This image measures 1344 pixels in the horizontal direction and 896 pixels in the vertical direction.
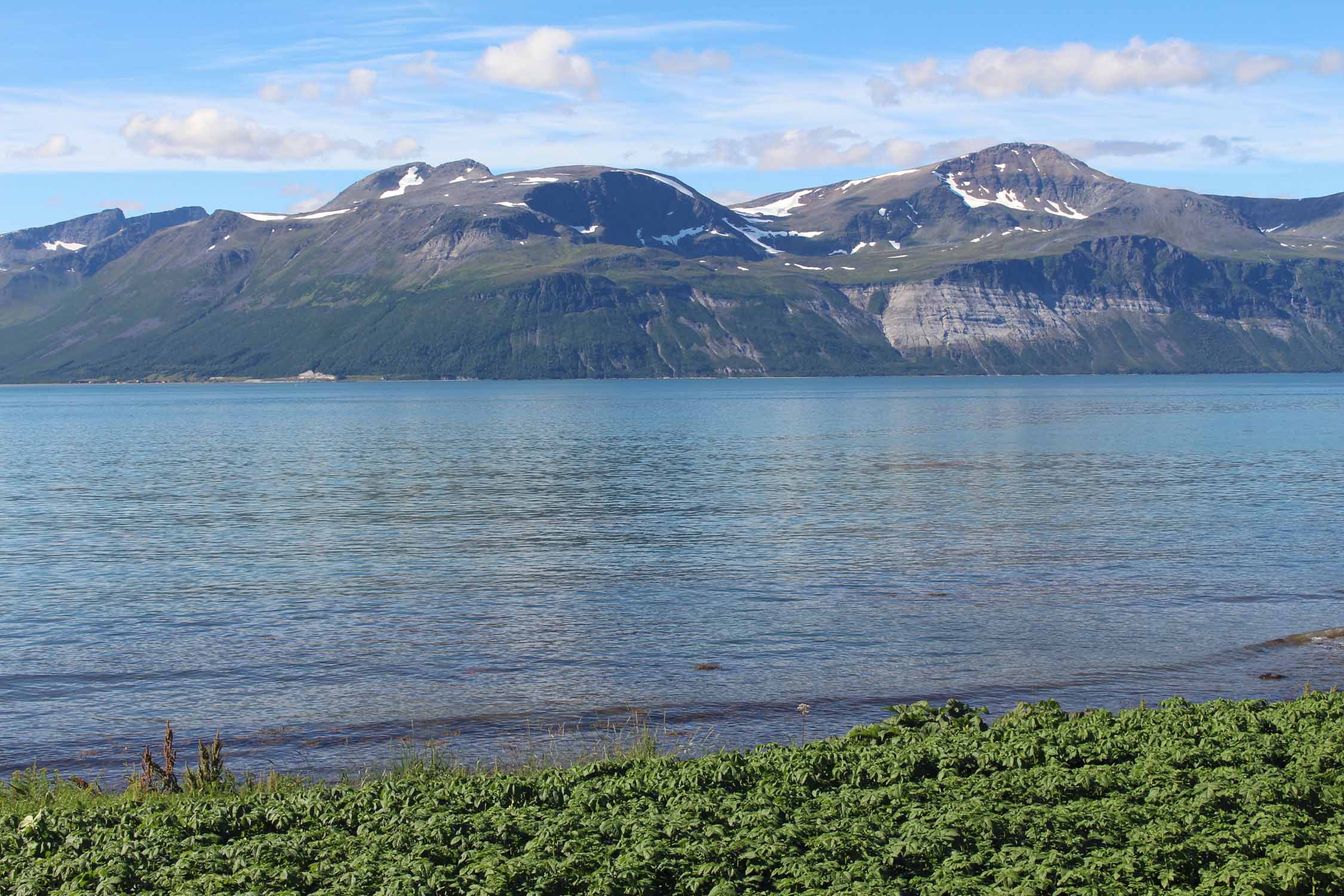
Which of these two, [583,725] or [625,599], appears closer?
[583,725]

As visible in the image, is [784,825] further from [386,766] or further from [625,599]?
[625,599]

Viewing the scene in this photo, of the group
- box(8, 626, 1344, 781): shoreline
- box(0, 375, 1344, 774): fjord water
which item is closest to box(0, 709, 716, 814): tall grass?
box(8, 626, 1344, 781): shoreline

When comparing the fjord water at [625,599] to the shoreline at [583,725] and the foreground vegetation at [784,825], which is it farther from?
the foreground vegetation at [784,825]

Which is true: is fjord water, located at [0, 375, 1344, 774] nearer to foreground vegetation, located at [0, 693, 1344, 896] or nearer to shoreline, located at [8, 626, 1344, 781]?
shoreline, located at [8, 626, 1344, 781]

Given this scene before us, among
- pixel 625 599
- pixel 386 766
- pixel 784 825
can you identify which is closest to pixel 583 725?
pixel 386 766

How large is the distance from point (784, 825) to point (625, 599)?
27.7m

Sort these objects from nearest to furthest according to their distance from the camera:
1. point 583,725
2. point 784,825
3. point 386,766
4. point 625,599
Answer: point 784,825 < point 386,766 < point 583,725 < point 625,599

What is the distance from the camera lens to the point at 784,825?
1822 centimetres

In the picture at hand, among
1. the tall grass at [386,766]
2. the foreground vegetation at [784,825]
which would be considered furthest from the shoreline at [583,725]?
the foreground vegetation at [784,825]

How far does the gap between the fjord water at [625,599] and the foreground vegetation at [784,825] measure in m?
6.50

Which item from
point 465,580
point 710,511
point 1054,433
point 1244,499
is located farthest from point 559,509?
point 1054,433

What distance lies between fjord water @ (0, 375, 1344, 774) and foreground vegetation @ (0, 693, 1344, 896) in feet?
21.3

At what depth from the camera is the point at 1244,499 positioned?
7694 cm

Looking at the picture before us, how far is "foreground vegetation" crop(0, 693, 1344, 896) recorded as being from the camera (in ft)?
53.2
